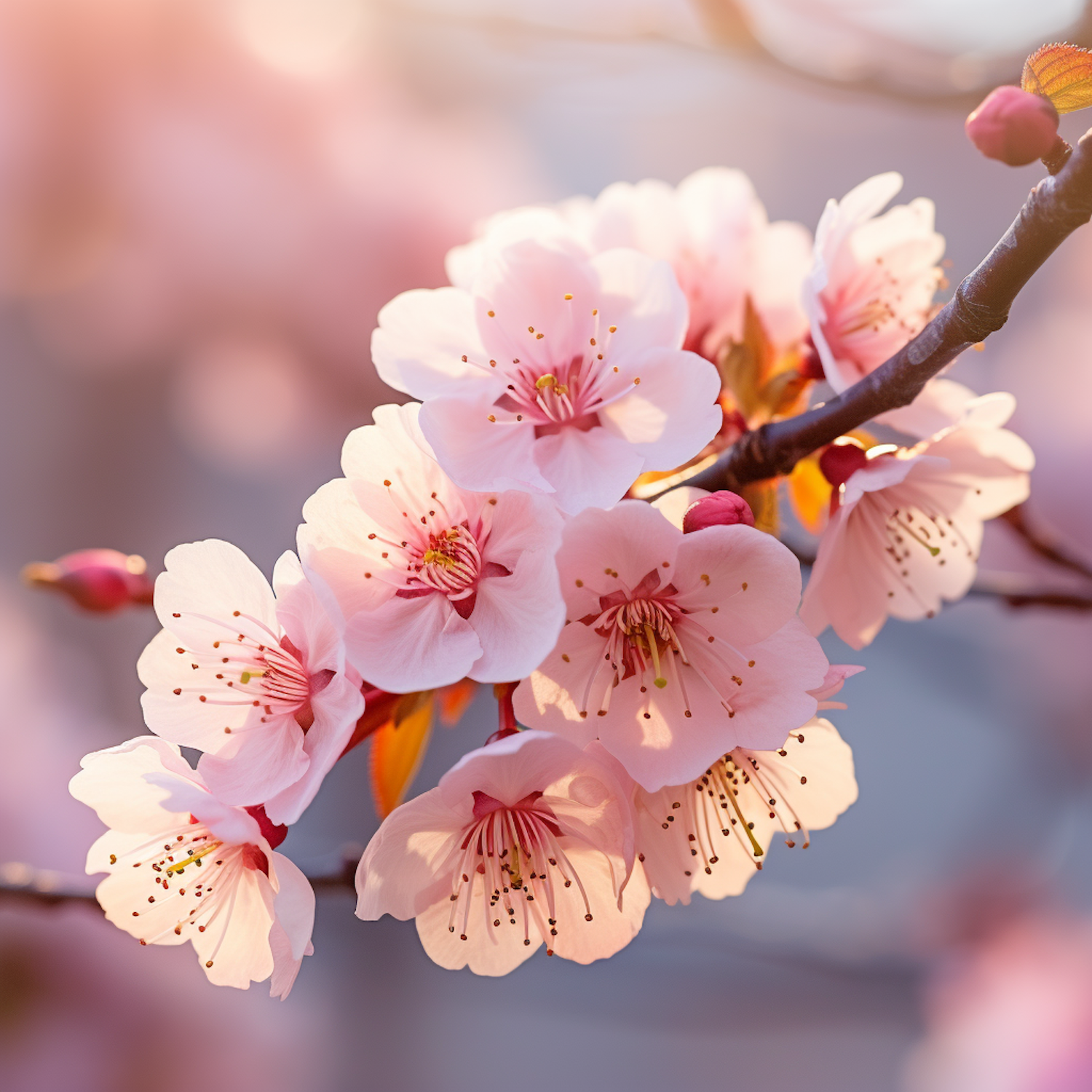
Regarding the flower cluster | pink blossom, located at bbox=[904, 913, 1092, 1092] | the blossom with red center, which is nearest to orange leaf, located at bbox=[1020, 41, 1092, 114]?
the flower cluster

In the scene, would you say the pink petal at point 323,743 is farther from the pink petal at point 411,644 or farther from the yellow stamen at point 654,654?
the yellow stamen at point 654,654

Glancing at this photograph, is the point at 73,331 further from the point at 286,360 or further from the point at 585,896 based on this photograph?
the point at 585,896

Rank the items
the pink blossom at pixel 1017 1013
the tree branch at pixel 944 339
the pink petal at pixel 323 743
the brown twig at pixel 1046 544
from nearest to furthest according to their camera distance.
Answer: the tree branch at pixel 944 339, the pink petal at pixel 323 743, the brown twig at pixel 1046 544, the pink blossom at pixel 1017 1013

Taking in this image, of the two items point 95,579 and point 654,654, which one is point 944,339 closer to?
point 654,654

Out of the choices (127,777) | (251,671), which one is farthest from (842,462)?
(127,777)

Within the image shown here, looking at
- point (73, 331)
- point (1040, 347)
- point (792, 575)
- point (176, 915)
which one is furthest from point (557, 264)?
point (73, 331)

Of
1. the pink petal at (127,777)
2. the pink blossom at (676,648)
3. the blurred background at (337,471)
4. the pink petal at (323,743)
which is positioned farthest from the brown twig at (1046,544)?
the pink petal at (127,777)
